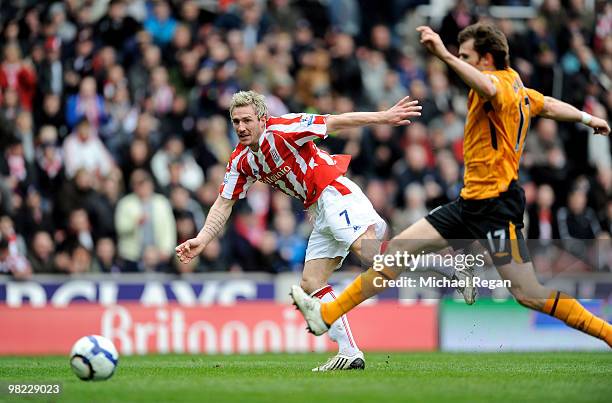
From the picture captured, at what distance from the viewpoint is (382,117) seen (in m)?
10.0

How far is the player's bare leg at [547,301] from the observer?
30.3 feet

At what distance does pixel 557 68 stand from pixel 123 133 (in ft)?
25.6

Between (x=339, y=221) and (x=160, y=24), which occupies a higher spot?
(x=160, y=24)

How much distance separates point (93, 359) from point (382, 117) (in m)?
3.21

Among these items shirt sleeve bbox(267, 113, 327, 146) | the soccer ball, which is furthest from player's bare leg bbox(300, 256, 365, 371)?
the soccer ball

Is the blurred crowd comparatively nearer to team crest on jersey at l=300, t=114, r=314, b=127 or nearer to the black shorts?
team crest on jersey at l=300, t=114, r=314, b=127

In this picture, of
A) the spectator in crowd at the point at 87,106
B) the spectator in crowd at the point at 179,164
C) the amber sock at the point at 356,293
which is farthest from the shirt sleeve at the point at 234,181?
the spectator in crowd at the point at 87,106

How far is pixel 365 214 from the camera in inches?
418

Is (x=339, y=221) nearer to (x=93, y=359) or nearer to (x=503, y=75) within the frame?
(x=503, y=75)

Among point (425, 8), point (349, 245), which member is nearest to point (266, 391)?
point (349, 245)

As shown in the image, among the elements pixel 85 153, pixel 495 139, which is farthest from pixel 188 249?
pixel 85 153

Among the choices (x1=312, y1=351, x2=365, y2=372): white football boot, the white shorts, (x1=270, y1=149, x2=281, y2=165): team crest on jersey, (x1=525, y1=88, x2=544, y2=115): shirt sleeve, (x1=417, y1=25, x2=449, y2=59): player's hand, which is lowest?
(x1=312, y1=351, x2=365, y2=372): white football boot

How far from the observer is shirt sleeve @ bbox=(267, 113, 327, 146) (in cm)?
1041

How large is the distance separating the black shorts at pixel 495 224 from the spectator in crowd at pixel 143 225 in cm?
854
